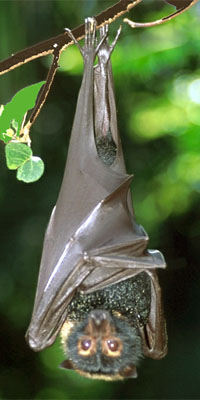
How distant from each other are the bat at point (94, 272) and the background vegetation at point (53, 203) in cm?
316

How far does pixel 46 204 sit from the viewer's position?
7406 mm

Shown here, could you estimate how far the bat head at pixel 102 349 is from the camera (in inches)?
115

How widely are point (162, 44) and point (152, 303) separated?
106 inches

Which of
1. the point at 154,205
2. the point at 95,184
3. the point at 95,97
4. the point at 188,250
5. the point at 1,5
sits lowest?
the point at 188,250

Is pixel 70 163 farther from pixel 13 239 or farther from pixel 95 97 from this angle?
pixel 13 239

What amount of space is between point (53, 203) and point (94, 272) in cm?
453

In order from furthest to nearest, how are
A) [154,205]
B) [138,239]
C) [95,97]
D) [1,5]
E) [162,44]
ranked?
1. [154,205]
2. [1,5]
3. [162,44]
4. [95,97]
5. [138,239]

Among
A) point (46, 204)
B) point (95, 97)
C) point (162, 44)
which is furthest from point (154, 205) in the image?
point (95, 97)

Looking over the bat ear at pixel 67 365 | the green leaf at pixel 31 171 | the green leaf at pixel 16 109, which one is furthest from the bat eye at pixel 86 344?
the green leaf at pixel 16 109

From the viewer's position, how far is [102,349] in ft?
9.60

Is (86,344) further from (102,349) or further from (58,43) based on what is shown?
(58,43)

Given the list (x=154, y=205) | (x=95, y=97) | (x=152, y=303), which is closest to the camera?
(x=152, y=303)

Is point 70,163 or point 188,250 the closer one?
point 70,163

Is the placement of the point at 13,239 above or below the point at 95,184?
below
